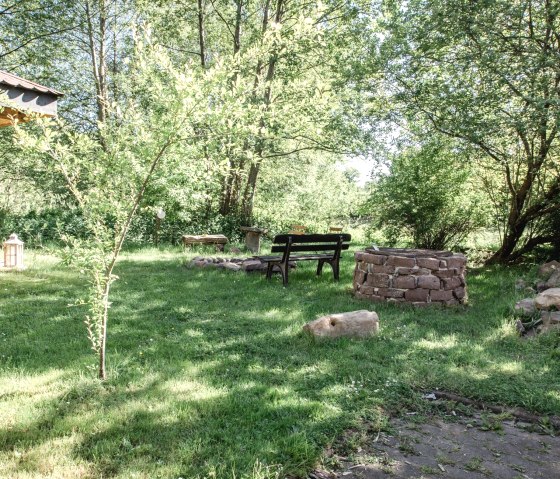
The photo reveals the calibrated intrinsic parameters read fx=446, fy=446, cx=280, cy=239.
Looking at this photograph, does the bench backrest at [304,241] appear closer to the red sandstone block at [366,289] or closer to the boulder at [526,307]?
the red sandstone block at [366,289]

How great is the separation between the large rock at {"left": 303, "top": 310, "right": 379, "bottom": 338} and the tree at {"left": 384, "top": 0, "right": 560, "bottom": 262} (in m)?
4.58

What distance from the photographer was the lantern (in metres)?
8.66

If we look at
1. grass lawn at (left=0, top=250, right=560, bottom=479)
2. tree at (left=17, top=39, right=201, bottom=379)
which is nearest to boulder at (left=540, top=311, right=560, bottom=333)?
grass lawn at (left=0, top=250, right=560, bottom=479)

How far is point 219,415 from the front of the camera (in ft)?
10.2

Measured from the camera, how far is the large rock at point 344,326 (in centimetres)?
484

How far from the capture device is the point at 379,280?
21.5ft

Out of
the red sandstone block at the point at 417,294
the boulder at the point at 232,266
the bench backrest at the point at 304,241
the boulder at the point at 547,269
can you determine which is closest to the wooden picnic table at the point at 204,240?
the boulder at the point at 232,266

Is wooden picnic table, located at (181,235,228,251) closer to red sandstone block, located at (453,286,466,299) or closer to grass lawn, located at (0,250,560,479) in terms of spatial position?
grass lawn, located at (0,250,560,479)

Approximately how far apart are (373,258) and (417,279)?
694 millimetres

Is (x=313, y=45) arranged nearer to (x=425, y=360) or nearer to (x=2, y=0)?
(x=2, y=0)

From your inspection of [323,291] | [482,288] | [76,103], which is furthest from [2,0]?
[482,288]

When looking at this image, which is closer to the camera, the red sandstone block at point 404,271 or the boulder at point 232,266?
the red sandstone block at point 404,271

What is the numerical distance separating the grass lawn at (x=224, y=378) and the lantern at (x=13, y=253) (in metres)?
2.31

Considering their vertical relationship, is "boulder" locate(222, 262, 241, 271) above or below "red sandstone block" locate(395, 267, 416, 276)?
below
